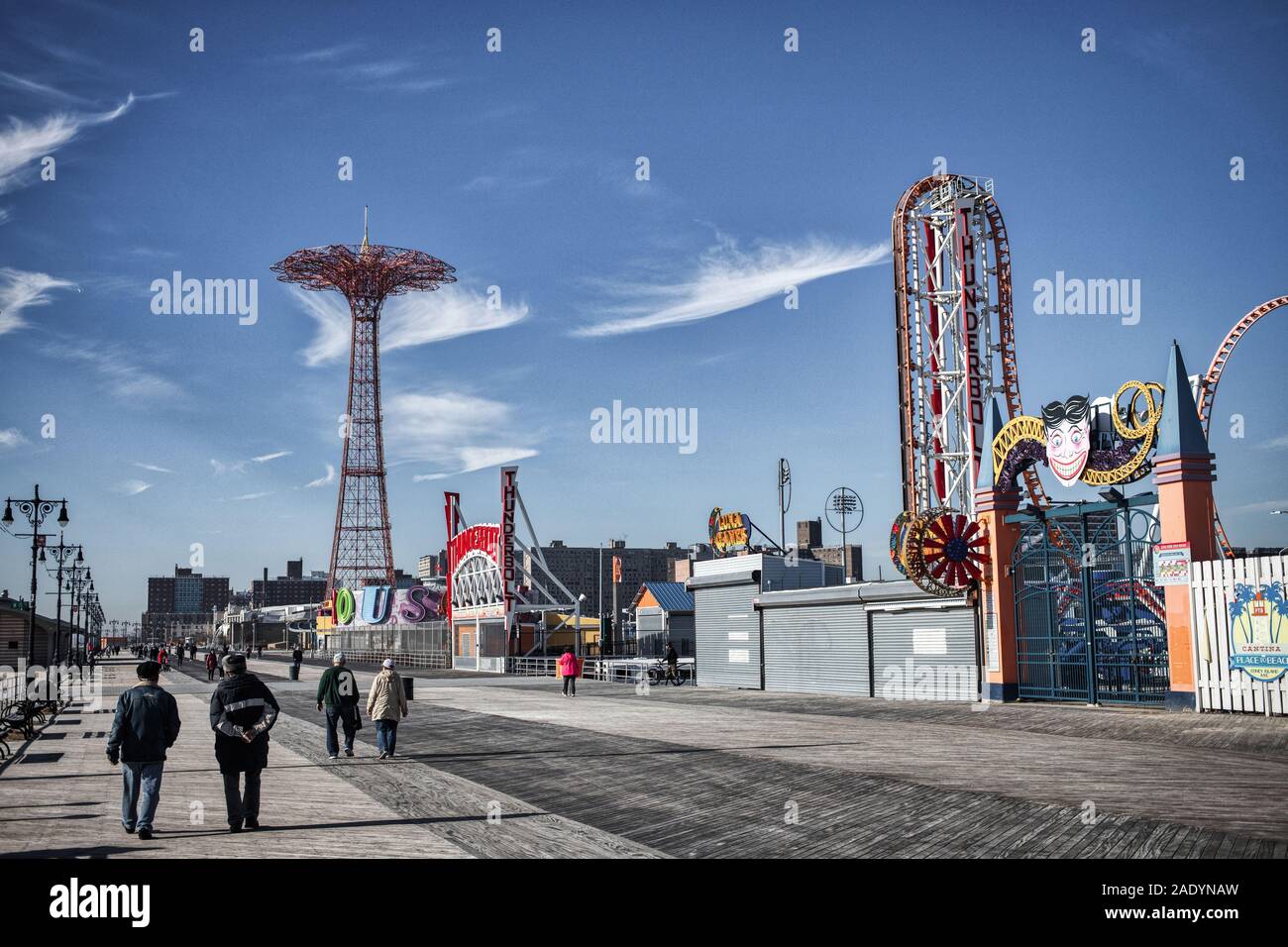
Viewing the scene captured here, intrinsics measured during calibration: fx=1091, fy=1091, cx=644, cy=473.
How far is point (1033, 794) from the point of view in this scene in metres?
12.8

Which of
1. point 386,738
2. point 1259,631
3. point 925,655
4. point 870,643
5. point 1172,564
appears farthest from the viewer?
point 870,643

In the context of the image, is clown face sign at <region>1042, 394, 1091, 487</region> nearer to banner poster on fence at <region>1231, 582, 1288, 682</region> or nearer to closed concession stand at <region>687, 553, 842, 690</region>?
banner poster on fence at <region>1231, 582, 1288, 682</region>

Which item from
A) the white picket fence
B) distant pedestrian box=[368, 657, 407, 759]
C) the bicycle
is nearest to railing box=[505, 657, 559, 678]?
the bicycle

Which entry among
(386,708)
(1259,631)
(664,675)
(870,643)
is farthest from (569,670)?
(1259,631)

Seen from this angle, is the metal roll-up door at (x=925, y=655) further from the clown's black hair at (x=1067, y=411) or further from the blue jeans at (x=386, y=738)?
the blue jeans at (x=386, y=738)

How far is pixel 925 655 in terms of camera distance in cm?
3148

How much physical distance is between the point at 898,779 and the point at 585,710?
15.7m

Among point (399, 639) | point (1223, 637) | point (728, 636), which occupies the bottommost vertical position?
point (399, 639)

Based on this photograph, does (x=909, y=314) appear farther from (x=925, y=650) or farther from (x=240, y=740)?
(x=240, y=740)

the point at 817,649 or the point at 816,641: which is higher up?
the point at 816,641

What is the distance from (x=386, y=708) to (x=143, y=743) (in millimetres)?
7332

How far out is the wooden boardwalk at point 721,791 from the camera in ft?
33.2
